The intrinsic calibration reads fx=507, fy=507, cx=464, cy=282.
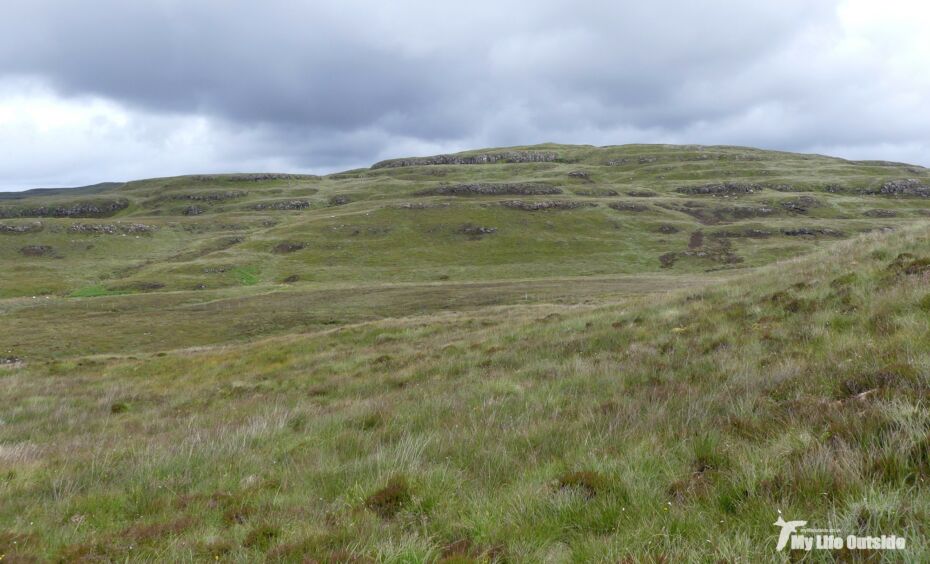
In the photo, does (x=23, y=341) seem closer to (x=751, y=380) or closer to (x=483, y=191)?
(x=751, y=380)

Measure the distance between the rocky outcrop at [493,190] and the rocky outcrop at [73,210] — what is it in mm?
101757

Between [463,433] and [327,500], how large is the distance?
92.1 inches

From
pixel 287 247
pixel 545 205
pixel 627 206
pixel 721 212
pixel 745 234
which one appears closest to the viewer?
pixel 745 234

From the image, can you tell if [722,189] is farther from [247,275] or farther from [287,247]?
[247,275]

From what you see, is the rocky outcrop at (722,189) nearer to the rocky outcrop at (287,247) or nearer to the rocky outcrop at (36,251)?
the rocky outcrop at (287,247)

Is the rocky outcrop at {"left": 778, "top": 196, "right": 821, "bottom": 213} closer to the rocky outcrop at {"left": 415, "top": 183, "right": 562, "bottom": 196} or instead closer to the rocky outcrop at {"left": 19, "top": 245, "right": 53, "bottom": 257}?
the rocky outcrop at {"left": 415, "top": 183, "right": 562, "bottom": 196}

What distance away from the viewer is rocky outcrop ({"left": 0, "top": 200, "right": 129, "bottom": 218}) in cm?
15200

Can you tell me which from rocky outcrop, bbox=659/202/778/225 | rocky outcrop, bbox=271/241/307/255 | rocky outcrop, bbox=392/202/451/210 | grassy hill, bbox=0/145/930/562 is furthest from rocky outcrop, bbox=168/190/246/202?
grassy hill, bbox=0/145/930/562

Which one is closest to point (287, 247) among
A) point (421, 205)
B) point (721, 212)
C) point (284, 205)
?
point (421, 205)

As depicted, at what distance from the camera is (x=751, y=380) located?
7695 millimetres

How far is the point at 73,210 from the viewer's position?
518 ft

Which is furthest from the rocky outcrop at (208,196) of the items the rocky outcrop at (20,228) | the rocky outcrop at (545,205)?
the rocky outcrop at (545,205)

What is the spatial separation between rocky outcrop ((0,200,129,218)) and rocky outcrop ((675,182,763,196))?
6952 inches

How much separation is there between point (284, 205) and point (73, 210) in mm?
70719
